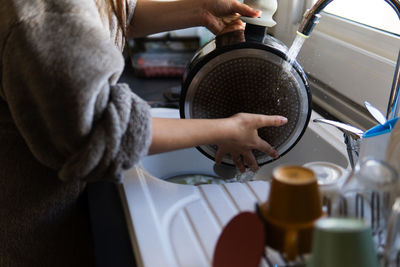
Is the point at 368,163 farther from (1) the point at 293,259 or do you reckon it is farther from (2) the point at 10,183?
(2) the point at 10,183

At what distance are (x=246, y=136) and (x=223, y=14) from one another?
32 centimetres

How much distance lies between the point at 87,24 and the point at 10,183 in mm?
308

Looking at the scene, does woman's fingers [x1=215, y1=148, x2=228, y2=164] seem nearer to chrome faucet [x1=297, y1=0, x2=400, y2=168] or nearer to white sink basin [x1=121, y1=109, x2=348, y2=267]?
white sink basin [x1=121, y1=109, x2=348, y2=267]

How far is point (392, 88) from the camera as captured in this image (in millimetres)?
696

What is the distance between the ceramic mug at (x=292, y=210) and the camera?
0.39m

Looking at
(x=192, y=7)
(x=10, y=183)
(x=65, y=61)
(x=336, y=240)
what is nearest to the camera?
(x=336, y=240)

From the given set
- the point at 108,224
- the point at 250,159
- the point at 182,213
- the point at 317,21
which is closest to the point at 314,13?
the point at 317,21

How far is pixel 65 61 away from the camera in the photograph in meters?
0.48

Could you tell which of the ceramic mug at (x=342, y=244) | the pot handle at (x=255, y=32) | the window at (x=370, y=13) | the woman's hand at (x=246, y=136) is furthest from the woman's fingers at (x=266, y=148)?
the window at (x=370, y=13)

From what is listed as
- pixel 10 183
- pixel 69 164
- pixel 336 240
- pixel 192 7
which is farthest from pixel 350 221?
pixel 192 7

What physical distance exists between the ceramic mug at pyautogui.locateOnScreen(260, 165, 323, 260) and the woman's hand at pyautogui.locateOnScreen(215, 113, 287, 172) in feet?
0.72

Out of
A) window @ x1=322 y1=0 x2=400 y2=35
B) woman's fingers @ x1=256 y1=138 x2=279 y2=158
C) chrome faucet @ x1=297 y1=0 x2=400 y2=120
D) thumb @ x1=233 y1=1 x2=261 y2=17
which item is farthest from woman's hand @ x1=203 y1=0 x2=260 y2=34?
window @ x1=322 y1=0 x2=400 y2=35

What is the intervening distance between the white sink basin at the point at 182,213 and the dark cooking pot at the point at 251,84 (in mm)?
114

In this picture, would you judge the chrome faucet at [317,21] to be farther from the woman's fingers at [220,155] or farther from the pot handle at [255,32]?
the woman's fingers at [220,155]
